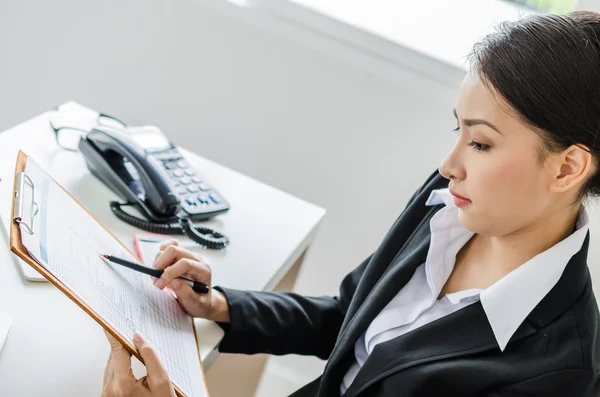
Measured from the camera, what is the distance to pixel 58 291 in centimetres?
101

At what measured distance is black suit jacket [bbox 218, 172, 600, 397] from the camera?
35.5 inches

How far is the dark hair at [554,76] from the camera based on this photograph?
0.85 m

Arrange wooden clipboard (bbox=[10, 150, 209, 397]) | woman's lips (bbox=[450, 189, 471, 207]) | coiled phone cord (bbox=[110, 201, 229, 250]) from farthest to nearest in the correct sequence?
coiled phone cord (bbox=[110, 201, 229, 250])
woman's lips (bbox=[450, 189, 471, 207])
wooden clipboard (bbox=[10, 150, 209, 397])

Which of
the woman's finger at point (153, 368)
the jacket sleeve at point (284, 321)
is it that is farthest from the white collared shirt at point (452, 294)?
the woman's finger at point (153, 368)

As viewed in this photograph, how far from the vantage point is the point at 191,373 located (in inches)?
36.9

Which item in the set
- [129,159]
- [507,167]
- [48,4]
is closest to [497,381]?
[507,167]

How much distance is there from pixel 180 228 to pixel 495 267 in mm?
530

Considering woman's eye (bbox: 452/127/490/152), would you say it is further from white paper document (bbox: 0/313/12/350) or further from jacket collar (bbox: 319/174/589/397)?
white paper document (bbox: 0/313/12/350)

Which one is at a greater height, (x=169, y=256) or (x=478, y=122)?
(x=478, y=122)

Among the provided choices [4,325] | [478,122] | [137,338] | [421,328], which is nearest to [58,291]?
[4,325]

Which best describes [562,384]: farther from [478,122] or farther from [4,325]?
[4,325]

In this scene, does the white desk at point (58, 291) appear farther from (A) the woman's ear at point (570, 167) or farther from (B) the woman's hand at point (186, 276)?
(A) the woman's ear at point (570, 167)

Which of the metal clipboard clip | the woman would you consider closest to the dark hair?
the woman

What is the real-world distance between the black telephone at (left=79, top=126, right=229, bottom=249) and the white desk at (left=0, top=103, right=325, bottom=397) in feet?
0.07
